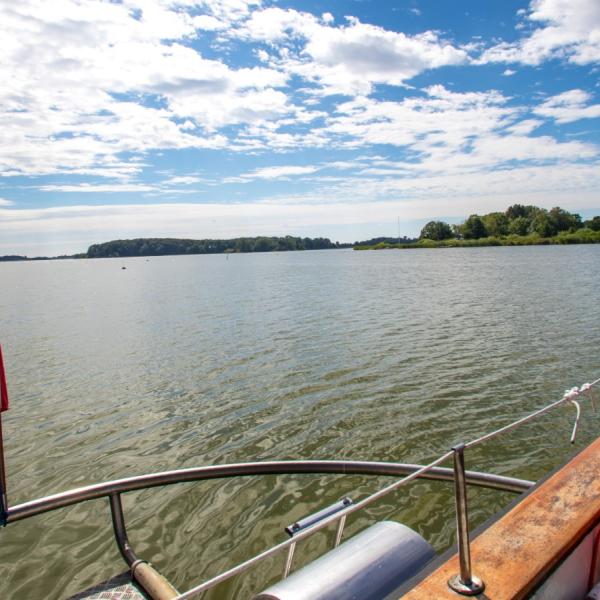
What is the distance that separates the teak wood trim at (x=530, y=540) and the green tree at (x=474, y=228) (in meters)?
197

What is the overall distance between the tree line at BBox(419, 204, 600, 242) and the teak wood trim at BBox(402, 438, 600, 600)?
185 m

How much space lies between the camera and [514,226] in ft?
598

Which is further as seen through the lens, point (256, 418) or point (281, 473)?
point (256, 418)

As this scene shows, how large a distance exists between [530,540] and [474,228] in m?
198

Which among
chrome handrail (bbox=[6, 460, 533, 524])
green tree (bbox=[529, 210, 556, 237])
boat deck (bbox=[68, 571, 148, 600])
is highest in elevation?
green tree (bbox=[529, 210, 556, 237])

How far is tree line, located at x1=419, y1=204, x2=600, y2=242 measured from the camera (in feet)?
552

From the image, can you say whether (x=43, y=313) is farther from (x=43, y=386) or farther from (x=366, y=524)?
(x=366, y=524)

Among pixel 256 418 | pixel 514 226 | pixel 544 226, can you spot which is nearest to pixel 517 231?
pixel 514 226

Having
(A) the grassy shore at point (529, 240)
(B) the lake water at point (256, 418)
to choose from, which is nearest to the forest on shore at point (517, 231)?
(A) the grassy shore at point (529, 240)

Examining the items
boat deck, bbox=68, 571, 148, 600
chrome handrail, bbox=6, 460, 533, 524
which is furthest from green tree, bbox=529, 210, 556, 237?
boat deck, bbox=68, 571, 148, 600

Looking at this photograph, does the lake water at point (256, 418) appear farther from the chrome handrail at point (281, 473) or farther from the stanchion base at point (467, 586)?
the stanchion base at point (467, 586)

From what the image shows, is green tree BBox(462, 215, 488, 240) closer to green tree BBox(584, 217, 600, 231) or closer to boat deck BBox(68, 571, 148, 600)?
green tree BBox(584, 217, 600, 231)

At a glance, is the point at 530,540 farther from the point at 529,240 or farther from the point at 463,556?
the point at 529,240

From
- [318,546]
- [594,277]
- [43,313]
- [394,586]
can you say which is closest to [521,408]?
[318,546]
